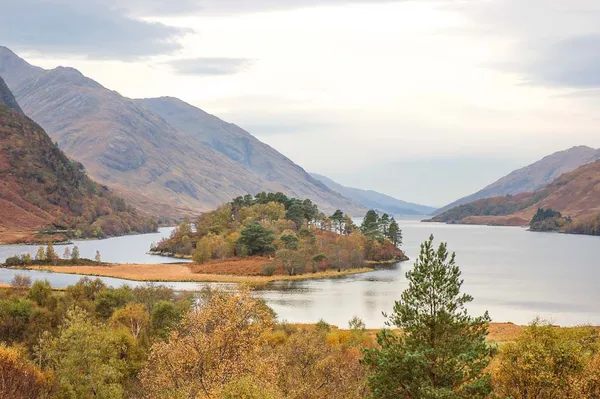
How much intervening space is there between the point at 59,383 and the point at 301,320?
50.8m

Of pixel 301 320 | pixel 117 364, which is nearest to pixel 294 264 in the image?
pixel 301 320

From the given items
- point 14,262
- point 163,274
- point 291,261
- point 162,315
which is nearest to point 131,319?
point 162,315

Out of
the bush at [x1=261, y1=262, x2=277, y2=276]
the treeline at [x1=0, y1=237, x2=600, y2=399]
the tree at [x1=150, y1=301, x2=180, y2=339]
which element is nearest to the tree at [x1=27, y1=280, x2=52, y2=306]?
the tree at [x1=150, y1=301, x2=180, y2=339]

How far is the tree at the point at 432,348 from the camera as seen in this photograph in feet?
104

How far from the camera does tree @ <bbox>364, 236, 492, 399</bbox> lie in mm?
31844

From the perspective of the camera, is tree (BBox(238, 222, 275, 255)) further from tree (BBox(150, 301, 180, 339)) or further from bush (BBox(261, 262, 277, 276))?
tree (BBox(150, 301, 180, 339))

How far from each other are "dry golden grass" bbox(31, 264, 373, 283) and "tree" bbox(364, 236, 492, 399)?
350 ft

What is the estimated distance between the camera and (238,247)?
582ft

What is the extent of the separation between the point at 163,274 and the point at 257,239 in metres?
32.6

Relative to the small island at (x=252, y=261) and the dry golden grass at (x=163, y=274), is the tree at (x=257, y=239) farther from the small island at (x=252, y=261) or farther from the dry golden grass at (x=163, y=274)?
the dry golden grass at (x=163, y=274)

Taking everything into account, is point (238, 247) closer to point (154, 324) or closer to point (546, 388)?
point (154, 324)

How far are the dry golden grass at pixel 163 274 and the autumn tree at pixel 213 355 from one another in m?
103

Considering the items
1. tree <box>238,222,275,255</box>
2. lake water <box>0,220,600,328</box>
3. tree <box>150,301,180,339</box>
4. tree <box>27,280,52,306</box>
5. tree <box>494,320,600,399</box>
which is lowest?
lake water <box>0,220,600,328</box>

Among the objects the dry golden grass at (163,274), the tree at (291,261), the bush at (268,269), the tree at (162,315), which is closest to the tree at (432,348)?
the tree at (162,315)
